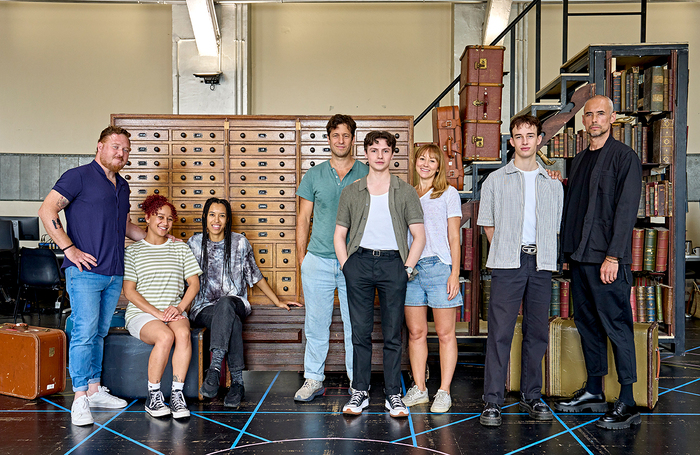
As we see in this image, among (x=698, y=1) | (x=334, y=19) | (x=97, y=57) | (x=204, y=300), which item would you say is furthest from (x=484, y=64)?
(x=97, y=57)

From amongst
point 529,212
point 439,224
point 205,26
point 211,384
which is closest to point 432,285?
point 439,224

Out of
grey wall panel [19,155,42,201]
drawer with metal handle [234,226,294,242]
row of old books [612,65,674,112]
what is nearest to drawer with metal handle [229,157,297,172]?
drawer with metal handle [234,226,294,242]

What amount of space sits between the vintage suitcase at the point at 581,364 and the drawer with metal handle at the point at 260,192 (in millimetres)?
2315

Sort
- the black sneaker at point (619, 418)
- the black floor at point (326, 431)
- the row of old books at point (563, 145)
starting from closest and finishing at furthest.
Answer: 1. the black floor at point (326, 431)
2. the black sneaker at point (619, 418)
3. the row of old books at point (563, 145)

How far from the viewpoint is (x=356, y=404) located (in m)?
3.21

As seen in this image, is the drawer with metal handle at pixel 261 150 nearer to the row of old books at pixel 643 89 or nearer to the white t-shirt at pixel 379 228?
the white t-shirt at pixel 379 228

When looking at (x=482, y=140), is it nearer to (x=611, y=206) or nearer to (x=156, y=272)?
(x=611, y=206)

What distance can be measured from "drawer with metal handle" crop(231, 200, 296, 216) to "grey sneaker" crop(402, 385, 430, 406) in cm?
185

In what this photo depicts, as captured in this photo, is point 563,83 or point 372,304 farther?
point 563,83

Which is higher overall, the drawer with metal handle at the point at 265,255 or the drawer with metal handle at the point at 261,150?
the drawer with metal handle at the point at 261,150

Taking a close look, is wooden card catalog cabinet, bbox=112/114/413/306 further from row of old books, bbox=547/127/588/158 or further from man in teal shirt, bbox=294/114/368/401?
row of old books, bbox=547/127/588/158

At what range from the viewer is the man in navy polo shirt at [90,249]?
10.4 ft

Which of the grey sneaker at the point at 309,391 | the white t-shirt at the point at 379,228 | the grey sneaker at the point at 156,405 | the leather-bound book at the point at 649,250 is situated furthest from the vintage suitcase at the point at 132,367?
the leather-bound book at the point at 649,250

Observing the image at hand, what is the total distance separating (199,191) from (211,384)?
1.73m
